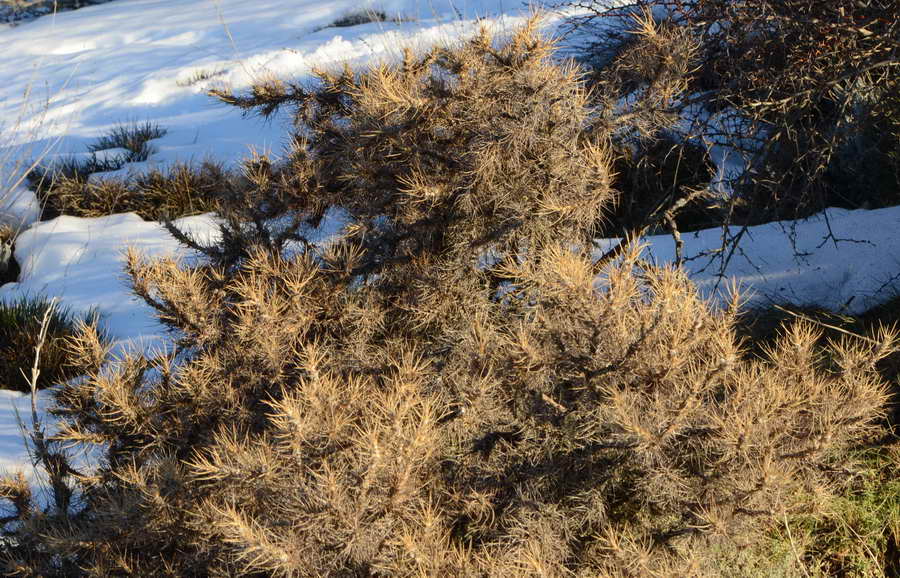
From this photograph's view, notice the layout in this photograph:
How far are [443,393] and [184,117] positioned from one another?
6052 millimetres

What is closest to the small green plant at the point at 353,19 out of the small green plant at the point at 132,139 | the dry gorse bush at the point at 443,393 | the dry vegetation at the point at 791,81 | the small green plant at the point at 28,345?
the small green plant at the point at 132,139

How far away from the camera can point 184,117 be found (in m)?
7.30

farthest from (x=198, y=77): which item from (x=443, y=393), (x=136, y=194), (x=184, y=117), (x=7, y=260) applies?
(x=443, y=393)

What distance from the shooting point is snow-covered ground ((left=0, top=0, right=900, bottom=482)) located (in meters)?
3.84

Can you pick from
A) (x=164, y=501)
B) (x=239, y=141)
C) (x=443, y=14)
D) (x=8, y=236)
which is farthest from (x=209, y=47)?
(x=164, y=501)

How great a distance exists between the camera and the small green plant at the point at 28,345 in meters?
4.05

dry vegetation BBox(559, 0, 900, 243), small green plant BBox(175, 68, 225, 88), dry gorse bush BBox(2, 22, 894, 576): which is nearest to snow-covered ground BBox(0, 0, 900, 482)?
small green plant BBox(175, 68, 225, 88)

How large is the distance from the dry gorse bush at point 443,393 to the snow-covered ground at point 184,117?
1.86ft

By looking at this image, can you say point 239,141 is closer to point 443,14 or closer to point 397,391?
point 443,14

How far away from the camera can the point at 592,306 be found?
1953mm

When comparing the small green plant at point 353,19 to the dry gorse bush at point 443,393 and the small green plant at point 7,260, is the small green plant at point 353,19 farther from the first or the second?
the dry gorse bush at point 443,393

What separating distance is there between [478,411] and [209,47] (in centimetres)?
844

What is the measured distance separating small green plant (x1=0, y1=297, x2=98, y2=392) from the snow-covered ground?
19cm

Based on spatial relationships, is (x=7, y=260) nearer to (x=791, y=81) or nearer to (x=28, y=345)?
(x=28, y=345)
